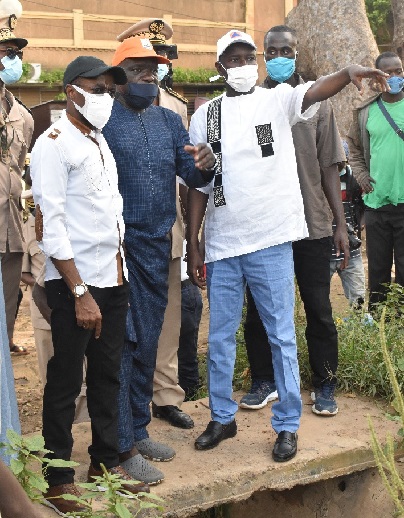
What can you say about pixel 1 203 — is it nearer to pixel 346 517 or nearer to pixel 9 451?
pixel 9 451

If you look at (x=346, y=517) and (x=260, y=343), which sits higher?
(x=260, y=343)

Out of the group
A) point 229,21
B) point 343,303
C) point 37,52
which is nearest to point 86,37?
point 37,52

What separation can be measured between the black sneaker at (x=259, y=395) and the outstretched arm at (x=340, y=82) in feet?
5.61

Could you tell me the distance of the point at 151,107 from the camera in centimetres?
440

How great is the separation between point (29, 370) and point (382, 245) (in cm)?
281

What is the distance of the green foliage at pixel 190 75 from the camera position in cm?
2139

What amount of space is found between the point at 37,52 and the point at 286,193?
17306mm

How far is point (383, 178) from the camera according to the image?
21.1 feet

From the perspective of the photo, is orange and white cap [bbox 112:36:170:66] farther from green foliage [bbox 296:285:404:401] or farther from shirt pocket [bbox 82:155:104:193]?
green foliage [bbox 296:285:404:401]

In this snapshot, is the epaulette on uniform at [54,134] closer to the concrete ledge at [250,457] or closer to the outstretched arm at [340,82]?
the outstretched arm at [340,82]

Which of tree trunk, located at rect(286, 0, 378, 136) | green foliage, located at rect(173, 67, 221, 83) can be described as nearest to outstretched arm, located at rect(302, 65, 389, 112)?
tree trunk, located at rect(286, 0, 378, 136)

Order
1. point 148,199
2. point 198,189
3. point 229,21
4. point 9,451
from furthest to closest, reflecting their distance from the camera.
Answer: point 229,21 < point 198,189 < point 148,199 < point 9,451

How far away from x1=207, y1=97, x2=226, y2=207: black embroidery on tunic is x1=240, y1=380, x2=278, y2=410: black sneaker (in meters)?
1.28

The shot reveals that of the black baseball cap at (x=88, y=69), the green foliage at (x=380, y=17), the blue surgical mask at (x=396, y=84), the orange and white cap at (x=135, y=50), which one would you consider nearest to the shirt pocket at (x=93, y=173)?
the black baseball cap at (x=88, y=69)
